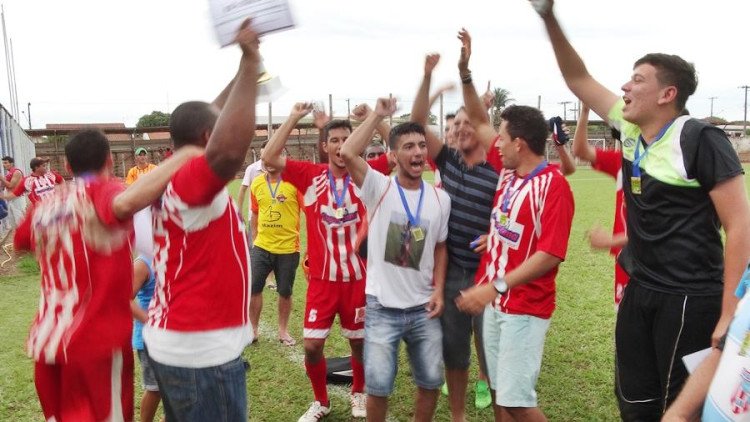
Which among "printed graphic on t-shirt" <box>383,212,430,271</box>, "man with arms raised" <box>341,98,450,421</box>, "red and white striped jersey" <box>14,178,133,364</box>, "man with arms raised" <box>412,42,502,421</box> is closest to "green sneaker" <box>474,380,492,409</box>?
"man with arms raised" <box>412,42,502,421</box>

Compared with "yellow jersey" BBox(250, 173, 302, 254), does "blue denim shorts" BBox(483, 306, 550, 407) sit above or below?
below

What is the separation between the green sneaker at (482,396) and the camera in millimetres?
4910

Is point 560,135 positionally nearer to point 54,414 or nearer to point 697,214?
point 697,214

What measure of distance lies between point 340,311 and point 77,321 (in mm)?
2504

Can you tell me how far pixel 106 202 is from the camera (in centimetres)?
239

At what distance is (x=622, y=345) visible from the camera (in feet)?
10.6

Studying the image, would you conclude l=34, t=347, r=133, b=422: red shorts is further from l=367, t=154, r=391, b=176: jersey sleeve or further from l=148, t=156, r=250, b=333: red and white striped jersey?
l=367, t=154, r=391, b=176: jersey sleeve

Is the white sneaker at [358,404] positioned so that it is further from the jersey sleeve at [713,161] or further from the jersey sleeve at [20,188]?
the jersey sleeve at [20,188]

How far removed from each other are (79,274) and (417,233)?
2140mm

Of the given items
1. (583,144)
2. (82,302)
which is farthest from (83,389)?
(583,144)

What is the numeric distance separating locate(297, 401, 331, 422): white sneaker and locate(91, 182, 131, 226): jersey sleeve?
2.73 m

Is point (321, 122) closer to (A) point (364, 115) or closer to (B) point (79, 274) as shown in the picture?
(A) point (364, 115)

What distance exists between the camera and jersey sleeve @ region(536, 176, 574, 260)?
10.8 ft

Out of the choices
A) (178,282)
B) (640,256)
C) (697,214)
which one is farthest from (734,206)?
(178,282)
